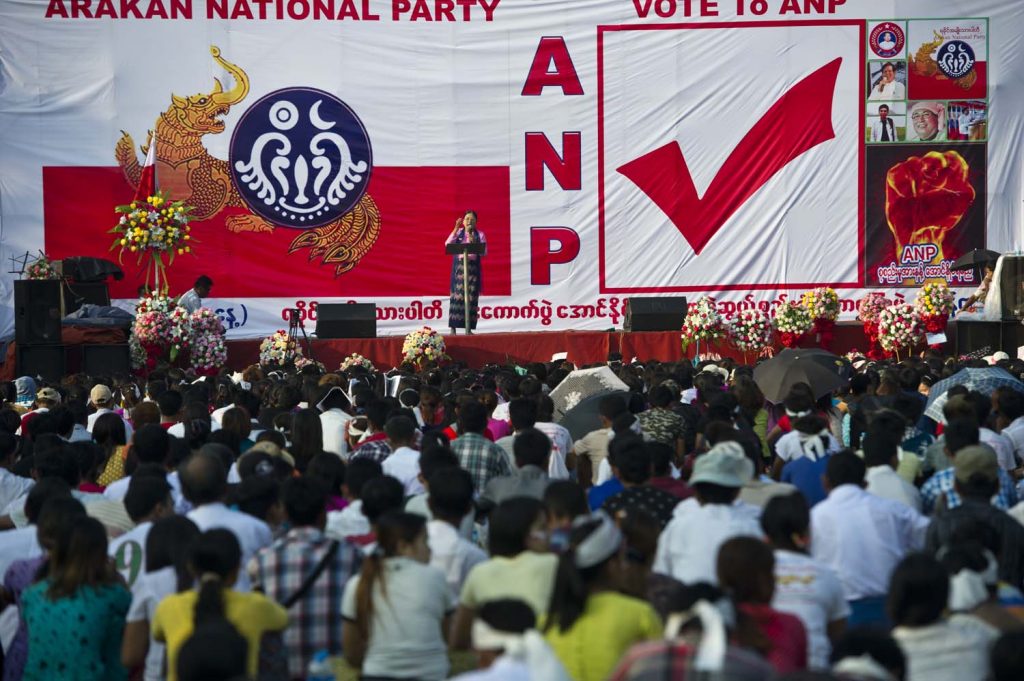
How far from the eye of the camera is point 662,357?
54.3 feet

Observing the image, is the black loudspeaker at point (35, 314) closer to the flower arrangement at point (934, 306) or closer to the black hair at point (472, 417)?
the flower arrangement at point (934, 306)

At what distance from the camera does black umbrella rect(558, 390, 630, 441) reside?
763 centimetres

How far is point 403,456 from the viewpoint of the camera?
236 inches

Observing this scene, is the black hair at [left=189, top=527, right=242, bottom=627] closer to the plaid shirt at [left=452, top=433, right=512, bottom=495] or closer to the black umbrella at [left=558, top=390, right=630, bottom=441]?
the plaid shirt at [left=452, top=433, right=512, bottom=495]

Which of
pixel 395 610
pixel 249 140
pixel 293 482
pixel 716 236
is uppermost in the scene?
pixel 249 140

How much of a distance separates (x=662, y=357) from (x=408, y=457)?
10.8 meters

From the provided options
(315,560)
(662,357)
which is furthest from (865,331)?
(315,560)

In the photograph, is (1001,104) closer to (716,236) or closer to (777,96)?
(777,96)

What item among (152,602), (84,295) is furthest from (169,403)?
(84,295)

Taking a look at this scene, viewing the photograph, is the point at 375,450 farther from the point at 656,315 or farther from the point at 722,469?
the point at 656,315

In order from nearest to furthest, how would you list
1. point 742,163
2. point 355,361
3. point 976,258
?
point 355,361 < point 976,258 < point 742,163

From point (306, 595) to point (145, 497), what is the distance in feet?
2.70

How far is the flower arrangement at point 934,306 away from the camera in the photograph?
53.4 ft

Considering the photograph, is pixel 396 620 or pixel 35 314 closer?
pixel 396 620
